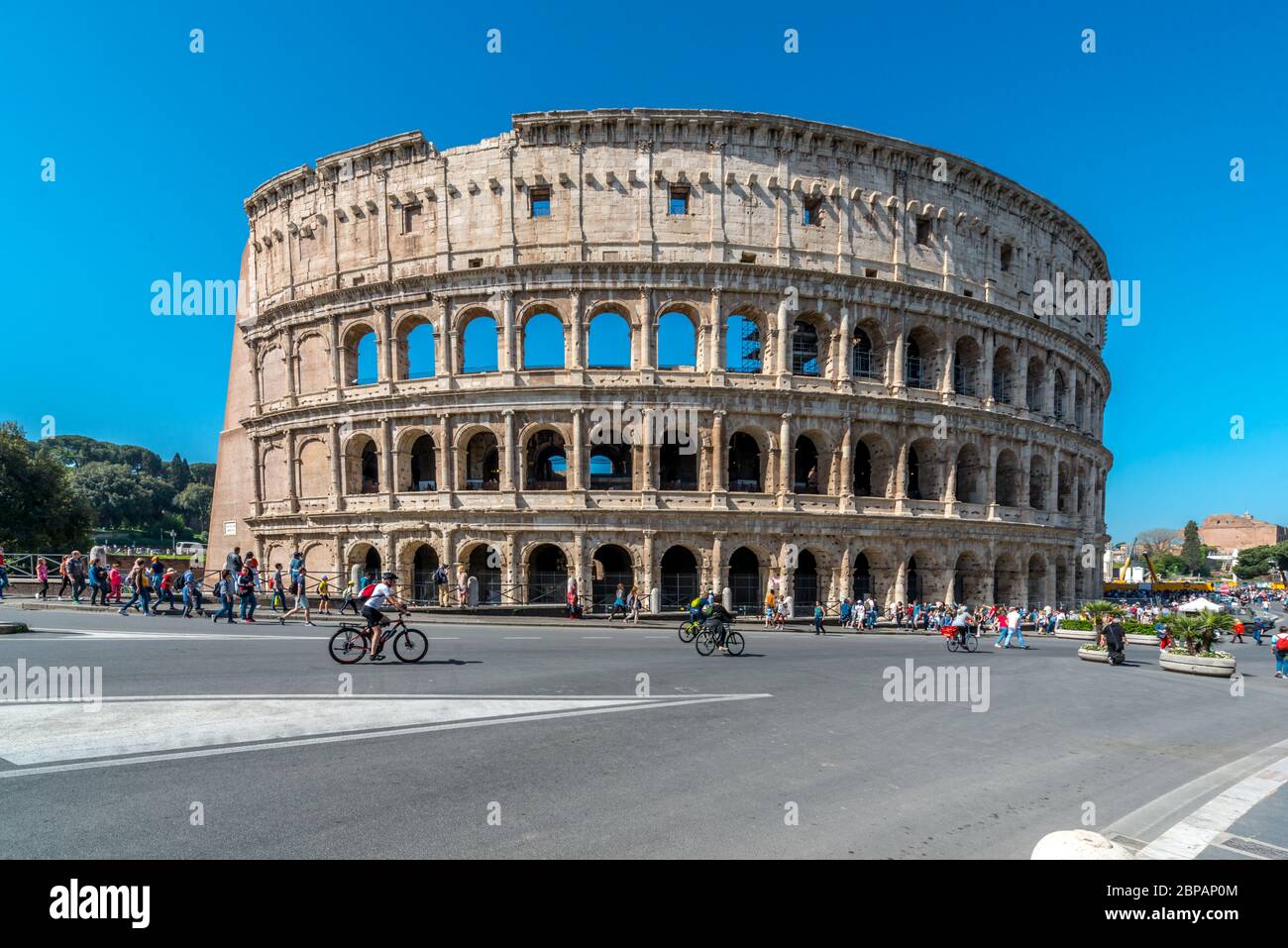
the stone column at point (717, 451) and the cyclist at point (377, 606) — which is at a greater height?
the stone column at point (717, 451)

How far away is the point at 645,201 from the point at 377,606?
73.3 ft

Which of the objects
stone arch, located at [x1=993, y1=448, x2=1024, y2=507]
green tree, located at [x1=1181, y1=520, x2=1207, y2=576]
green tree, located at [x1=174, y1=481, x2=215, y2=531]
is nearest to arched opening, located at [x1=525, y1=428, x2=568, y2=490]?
stone arch, located at [x1=993, y1=448, x2=1024, y2=507]

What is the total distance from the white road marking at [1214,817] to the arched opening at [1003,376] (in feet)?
97.3

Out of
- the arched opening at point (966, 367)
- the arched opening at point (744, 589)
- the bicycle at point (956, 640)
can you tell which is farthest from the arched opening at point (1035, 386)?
the bicycle at point (956, 640)

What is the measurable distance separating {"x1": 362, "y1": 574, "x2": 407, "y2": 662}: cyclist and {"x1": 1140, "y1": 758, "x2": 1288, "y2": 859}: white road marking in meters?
10.6

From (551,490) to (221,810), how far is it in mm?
22329

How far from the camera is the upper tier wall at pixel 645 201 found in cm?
2766

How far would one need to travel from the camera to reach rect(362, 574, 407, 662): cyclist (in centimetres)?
1129

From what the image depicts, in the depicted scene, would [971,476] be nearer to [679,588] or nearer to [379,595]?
[679,588]

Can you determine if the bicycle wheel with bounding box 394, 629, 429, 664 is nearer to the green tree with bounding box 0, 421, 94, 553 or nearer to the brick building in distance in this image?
the green tree with bounding box 0, 421, 94, 553

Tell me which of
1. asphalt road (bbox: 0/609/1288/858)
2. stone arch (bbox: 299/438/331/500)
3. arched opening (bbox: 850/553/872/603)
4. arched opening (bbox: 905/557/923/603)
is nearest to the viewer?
asphalt road (bbox: 0/609/1288/858)

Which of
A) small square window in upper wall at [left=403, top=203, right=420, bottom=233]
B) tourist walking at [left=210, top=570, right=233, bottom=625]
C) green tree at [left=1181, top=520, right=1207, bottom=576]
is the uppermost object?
small square window in upper wall at [left=403, top=203, right=420, bottom=233]

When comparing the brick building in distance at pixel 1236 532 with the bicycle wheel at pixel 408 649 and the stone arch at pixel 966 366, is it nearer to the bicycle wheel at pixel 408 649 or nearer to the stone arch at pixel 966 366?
the stone arch at pixel 966 366
